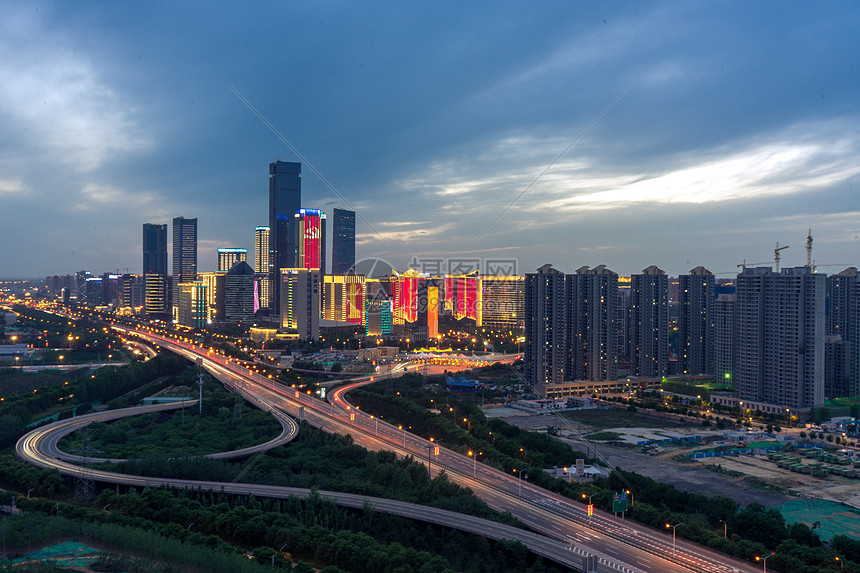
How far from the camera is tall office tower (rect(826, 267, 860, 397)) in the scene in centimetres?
3522

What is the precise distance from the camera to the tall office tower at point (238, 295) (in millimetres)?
76250

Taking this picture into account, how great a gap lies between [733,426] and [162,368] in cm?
3519

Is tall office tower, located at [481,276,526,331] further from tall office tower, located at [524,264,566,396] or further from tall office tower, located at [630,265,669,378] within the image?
tall office tower, located at [524,264,566,396]

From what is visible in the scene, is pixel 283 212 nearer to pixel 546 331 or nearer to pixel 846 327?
pixel 546 331

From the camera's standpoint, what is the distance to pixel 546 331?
3806 cm

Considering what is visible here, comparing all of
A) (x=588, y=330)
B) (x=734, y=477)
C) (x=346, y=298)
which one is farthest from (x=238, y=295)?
(x=734, y=477)

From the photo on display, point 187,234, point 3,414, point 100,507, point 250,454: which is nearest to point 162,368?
point 3,414

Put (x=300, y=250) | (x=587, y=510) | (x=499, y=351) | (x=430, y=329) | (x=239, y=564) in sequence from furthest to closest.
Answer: (x=300, y=250) → (x=430, y=329) → (x=499, y=351) → (x=587, y=510) → (x=239, y=564)

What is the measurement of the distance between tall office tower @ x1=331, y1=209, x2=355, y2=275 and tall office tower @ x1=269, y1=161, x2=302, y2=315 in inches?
301

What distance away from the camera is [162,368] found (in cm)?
4162

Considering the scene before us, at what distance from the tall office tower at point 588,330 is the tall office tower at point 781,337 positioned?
24.1 feet

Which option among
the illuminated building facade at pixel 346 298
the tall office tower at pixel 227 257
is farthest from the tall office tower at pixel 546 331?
the tall office tower at pixel 227 257

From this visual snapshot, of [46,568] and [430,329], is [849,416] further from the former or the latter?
[430,329]

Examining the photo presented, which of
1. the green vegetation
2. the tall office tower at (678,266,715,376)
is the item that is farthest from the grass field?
the green vegetation
